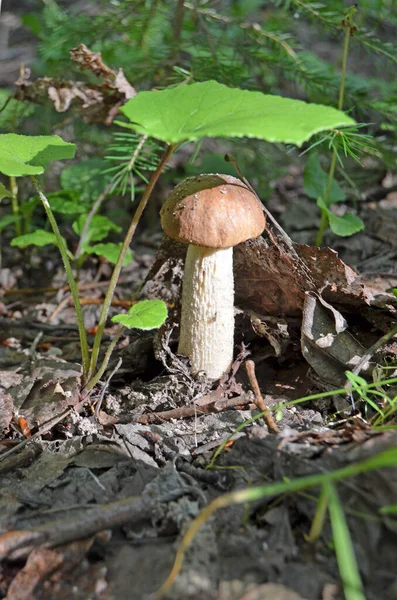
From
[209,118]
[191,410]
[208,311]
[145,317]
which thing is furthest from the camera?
[208,311]

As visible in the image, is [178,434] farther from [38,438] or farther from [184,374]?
[38,438]

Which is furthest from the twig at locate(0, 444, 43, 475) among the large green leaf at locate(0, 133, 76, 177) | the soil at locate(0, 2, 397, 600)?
the large green leaf at locate(0, 133, 76, 177)

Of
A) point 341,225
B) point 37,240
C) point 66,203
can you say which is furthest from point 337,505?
point 66,203

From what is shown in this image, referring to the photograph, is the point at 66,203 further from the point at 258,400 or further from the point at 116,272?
the point at 258,400

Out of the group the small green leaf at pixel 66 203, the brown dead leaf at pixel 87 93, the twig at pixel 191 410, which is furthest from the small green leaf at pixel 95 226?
the twig at pixel 191 410

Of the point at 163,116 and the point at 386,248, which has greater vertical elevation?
the point at 163,116

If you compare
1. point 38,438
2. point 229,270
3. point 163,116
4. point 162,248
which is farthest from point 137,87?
point 38,438
